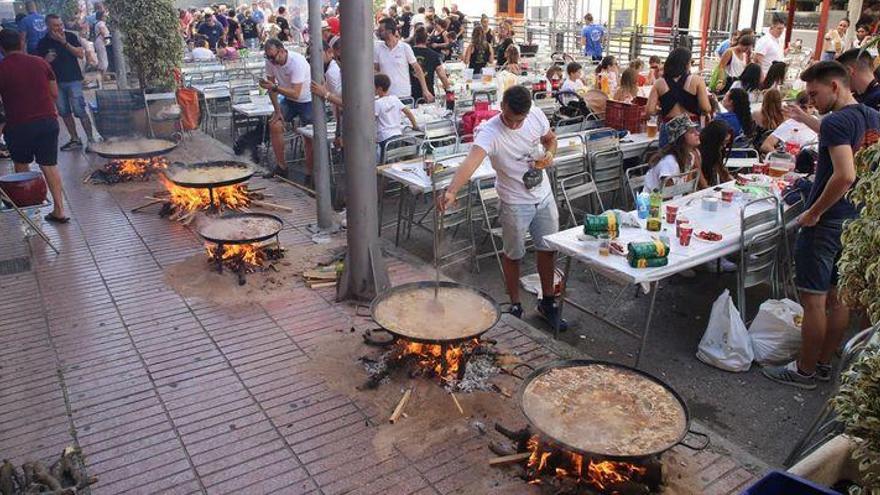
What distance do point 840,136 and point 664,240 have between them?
128 centimetres

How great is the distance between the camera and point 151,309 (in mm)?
5828

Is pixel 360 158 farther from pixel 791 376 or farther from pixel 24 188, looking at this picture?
pixel 24 188

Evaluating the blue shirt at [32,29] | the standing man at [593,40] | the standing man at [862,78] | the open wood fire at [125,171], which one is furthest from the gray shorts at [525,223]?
the standing man at [593,40]

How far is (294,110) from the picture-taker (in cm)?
1005

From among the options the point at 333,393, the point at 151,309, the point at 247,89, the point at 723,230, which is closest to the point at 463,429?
the point at 333,393

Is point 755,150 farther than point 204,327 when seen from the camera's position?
Yes

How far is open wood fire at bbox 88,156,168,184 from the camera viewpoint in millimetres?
9406

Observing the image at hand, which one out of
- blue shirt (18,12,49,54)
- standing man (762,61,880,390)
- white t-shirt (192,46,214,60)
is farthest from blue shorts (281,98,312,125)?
standing man (762,61,880,390)

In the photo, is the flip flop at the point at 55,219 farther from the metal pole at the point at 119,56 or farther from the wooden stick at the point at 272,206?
the metal pole at the point at 119,56

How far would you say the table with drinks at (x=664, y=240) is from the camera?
189 inches

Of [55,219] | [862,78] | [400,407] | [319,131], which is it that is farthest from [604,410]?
[55,219]

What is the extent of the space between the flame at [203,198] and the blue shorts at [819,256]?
5866mm

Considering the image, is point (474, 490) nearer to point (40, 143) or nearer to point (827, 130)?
point (827, 130)

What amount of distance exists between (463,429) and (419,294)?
1.13 m
